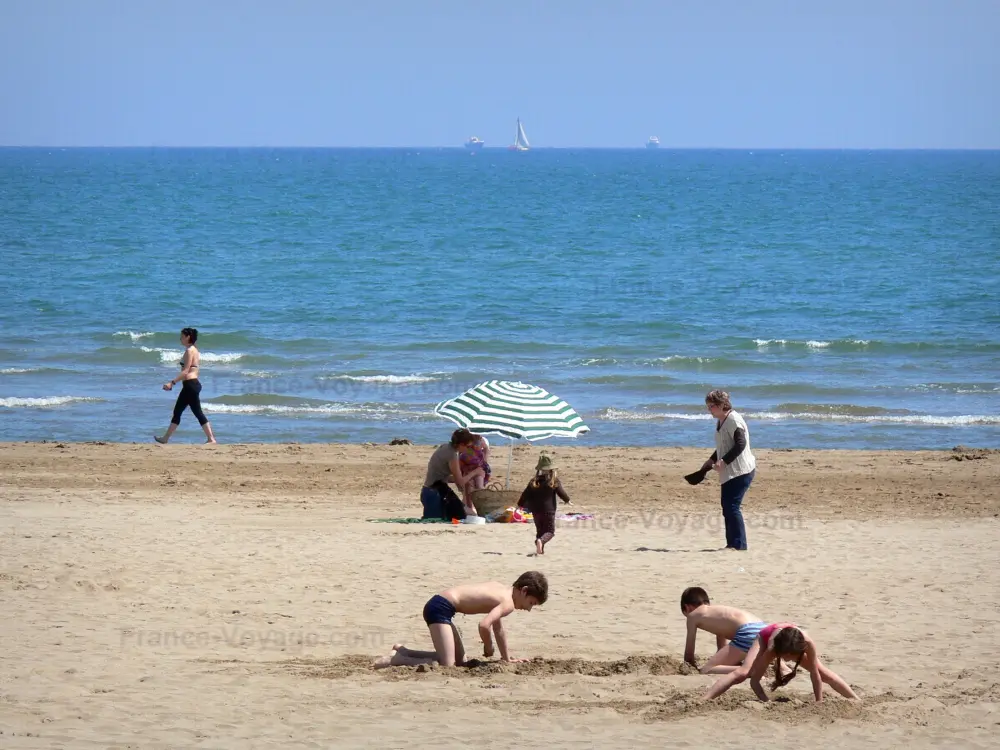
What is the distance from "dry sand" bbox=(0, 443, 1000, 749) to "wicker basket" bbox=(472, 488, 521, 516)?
15.8 inches

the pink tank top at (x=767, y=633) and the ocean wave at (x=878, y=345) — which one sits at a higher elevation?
the ocean wave at (x=878, y=345)

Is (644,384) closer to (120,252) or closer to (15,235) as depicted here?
(120,252)

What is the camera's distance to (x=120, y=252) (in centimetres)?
4225

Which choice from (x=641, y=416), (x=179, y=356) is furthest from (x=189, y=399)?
(x=179, y=356)

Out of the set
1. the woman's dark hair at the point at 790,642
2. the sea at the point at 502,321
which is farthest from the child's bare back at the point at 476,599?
the sea at the point at 502,321

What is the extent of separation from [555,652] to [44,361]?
701 inches

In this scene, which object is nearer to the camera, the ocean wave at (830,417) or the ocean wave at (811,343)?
the ocean wave at (830,417)

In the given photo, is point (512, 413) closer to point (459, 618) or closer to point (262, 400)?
point (459, 618)

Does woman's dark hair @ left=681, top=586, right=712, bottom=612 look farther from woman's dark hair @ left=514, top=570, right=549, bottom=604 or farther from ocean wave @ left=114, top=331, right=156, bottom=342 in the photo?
ocean wave @ left=114, top=331, right=156, bottom=342

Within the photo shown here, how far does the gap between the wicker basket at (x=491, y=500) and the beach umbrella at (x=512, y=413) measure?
2.23ft

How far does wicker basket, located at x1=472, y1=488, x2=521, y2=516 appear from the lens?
1164cm

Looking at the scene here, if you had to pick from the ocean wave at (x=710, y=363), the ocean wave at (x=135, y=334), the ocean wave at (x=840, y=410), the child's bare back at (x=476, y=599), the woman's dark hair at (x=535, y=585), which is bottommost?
the child's bare back at (x=476, y=599)

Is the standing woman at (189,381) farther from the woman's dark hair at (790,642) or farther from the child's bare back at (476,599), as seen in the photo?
the woman's dark hair at (790,642)

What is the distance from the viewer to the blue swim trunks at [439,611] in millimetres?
7375
